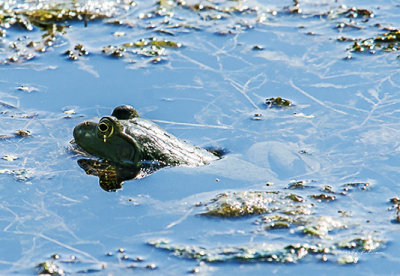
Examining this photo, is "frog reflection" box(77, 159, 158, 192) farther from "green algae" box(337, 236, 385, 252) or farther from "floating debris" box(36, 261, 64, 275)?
"green algae" box(337, 236, 385, 252)

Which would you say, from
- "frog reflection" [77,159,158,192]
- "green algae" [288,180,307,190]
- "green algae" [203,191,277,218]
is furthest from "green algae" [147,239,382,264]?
"frog reflection" [77,159,158,192]

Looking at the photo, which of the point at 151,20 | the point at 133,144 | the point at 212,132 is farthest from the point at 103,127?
the point at 151,20

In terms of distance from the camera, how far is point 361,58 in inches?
380

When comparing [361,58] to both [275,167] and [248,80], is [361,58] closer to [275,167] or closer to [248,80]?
[248,80]

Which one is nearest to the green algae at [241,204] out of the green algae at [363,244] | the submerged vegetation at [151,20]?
the green algae at [363,244]

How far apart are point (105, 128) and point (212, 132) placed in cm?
140

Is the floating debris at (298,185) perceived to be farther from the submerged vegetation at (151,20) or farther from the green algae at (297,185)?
the submerged vegetation at (151,20)

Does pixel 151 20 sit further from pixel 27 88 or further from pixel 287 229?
pixel 287 229

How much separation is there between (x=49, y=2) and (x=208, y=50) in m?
2.85

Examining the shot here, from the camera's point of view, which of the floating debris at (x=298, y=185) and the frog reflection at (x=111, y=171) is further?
the frog reflection at (x=111, y=171)

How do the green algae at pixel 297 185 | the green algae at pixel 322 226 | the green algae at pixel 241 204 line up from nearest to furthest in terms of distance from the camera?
the green algae at pixel 322 226 < the green algae at pixel 241 204 < the green algae at pixel 297 185

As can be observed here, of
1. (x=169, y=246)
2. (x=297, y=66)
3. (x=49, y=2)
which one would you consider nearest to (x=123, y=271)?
(x=169, y=246)

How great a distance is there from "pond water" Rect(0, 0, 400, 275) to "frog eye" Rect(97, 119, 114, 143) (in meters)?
0.45

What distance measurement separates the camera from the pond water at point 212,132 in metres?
5.90
